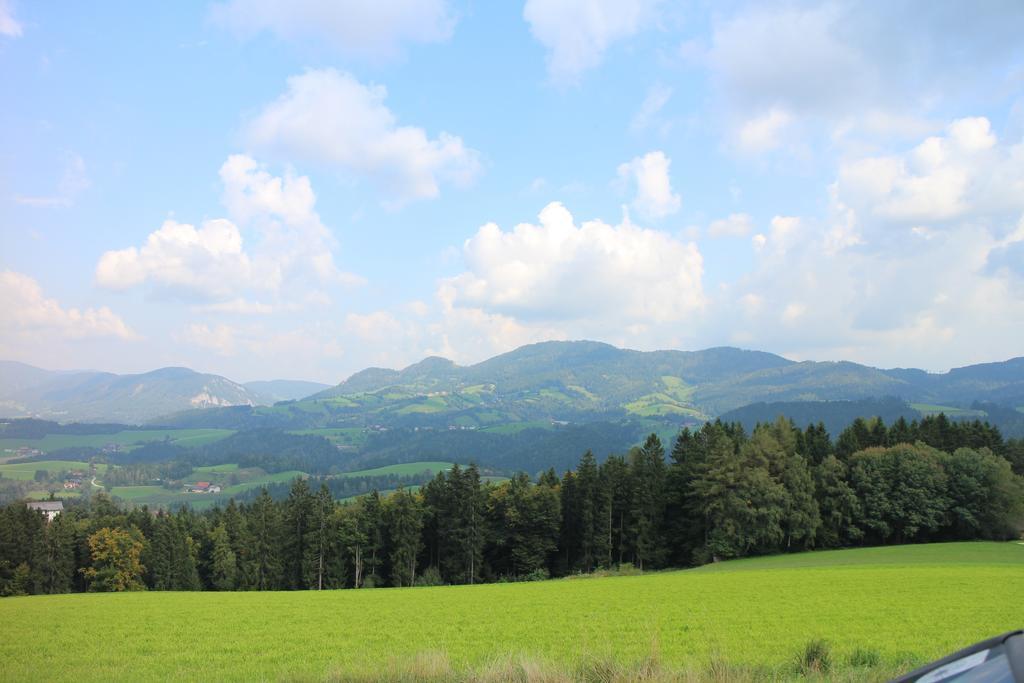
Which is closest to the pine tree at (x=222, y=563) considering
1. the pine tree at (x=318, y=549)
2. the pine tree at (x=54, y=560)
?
the pine tree at (x=318, y=549)

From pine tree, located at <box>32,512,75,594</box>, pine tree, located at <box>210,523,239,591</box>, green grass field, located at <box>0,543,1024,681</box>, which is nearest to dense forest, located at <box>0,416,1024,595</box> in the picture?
pine tree, located at <box>32,512,75,594</box>

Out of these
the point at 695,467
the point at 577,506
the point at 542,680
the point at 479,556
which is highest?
the point at 542,680

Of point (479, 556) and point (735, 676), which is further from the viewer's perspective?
point (479, 556)

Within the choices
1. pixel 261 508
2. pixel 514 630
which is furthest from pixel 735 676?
pixel 261 508

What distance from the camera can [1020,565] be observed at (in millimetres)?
43156

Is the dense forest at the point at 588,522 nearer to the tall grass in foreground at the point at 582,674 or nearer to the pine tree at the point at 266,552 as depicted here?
the pine tree at the point at 266,552

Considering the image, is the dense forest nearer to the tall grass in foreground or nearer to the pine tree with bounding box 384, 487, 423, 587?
the pine tree with bounding box 384, 487, 423, 587

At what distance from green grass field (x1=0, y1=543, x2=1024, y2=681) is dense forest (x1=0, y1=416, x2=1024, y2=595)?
60.0 feet

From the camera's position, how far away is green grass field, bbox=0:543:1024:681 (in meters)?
16.1

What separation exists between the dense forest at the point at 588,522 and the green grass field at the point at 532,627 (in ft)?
60.0

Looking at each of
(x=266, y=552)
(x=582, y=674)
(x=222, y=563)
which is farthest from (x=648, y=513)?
(x=582, y=674)

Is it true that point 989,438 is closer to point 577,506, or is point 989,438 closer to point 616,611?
point 577,506

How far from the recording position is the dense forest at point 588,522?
5984 centimetres

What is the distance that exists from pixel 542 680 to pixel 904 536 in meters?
69.0
